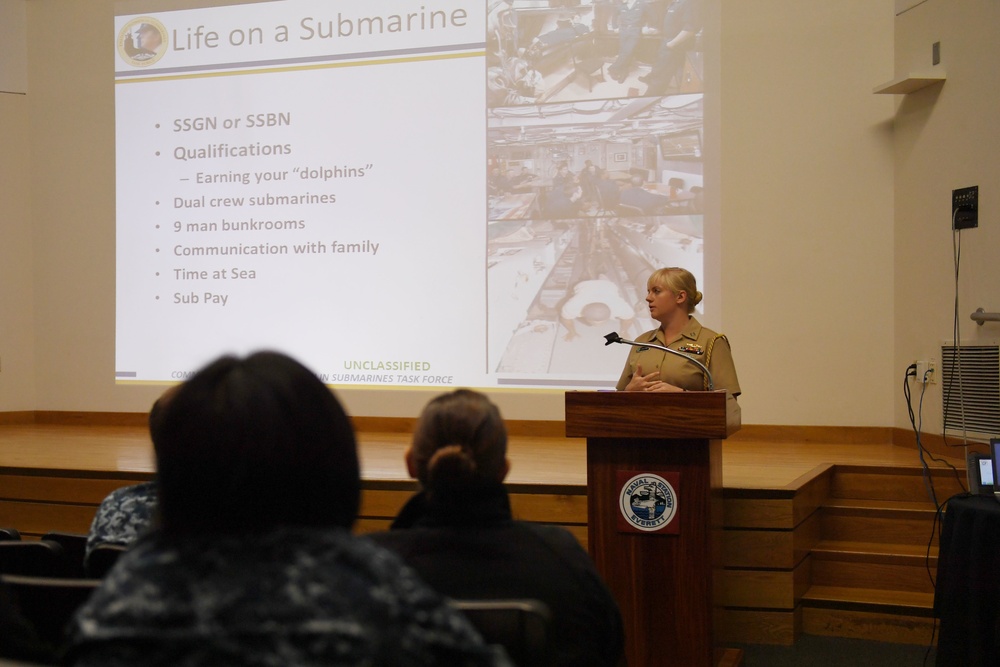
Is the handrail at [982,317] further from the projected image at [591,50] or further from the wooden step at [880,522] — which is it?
the projected image at [591,50]

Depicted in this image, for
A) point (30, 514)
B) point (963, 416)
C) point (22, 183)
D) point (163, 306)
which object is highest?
point (22, 183)

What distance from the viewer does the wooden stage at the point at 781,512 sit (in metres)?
3.65

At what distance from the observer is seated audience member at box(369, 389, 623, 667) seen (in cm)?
155

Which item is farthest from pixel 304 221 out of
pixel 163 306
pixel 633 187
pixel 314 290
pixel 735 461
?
pixel 735 461

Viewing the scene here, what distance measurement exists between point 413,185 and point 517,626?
16.0ft

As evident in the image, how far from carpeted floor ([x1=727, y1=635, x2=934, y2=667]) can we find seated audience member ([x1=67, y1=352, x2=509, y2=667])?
9.46 feet

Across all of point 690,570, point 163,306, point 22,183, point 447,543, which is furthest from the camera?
point 22,183

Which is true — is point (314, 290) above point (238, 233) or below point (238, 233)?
below

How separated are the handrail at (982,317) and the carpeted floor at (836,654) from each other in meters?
1.55

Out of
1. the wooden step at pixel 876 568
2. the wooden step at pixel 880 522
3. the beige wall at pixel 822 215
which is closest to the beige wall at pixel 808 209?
the beige wall at pixel 822 215

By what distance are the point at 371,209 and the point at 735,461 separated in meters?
2.87

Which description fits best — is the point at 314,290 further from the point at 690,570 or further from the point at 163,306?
the point at 690,570

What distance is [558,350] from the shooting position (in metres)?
5.71

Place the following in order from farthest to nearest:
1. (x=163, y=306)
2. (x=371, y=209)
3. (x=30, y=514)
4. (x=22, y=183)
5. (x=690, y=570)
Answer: (x=22, y=183)
(x=163, y=306)
(x=371, y=209)
(x=30, y=514)
(x=690, y=570)
